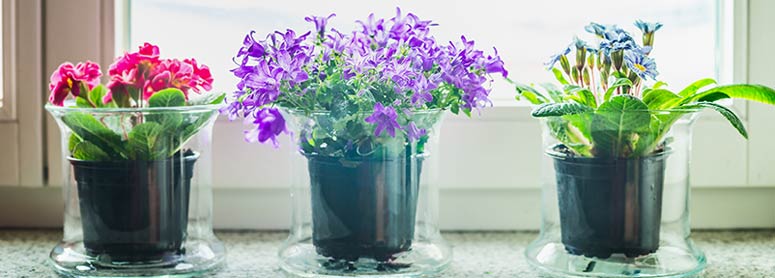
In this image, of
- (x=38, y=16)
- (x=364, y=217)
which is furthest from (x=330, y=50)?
(x=38, y=16)

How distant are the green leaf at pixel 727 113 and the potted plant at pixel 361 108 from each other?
0.65 ft

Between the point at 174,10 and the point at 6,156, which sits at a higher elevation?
the point at 174,10

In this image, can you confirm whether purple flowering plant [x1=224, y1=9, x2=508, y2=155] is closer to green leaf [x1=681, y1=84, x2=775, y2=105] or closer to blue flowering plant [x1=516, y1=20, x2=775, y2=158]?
blue flowering plant [x1=516, y1=20, x2=775, y2=158]

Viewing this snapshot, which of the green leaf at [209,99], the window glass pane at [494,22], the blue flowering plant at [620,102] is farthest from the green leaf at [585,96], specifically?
the green leaf at [209,99]

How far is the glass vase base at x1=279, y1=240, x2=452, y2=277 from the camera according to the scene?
0.94 m

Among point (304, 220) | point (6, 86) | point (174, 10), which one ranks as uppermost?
point (174, 10)

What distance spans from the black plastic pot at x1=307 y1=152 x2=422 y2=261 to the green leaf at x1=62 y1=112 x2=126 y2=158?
0.20m

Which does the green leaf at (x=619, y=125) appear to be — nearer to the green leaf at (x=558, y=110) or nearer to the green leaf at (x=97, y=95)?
the green leaf at (x=558, y=110)

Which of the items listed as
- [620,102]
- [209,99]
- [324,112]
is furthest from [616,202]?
[209,99]

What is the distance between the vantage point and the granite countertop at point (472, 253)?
1001 mm

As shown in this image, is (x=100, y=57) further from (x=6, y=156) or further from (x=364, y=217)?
(x=364, y=217)

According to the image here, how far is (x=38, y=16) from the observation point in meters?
1.14

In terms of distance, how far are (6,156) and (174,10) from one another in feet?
0.95

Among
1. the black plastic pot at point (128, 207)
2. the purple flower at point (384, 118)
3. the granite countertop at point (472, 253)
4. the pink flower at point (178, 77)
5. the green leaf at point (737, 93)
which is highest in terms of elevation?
the pink flower at point (178, 77)
